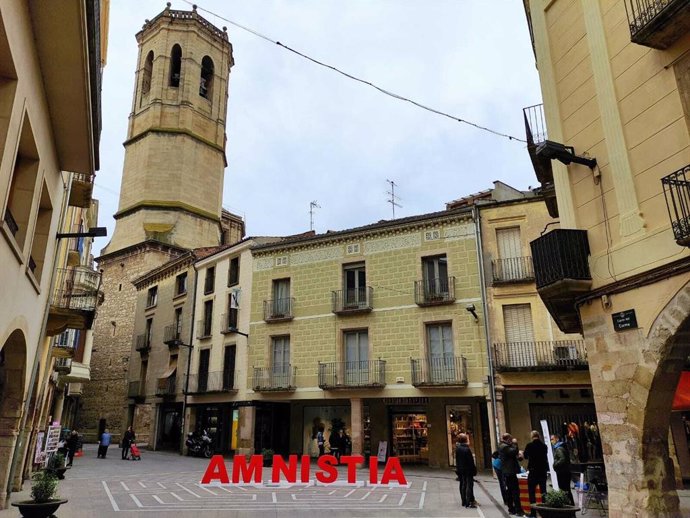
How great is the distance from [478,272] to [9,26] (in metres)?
17.1

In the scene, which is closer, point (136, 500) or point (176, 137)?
point (136, 500)

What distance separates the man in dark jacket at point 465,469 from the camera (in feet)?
36.6

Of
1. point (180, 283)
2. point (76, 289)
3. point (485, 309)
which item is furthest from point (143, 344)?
point (485, 309)

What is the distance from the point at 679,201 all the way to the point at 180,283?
91.0 ft

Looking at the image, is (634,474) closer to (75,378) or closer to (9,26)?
(9,26)

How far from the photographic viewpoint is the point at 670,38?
7477 mm

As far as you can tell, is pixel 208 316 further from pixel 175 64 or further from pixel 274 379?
pixel 175 64

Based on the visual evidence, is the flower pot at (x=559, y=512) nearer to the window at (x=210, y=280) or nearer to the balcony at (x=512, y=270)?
the balcony at (x=512, y=270)

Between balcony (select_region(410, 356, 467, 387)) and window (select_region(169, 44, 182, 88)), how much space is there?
31.9 m

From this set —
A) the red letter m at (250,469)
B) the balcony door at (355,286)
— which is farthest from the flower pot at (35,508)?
the balcony door at (355,286)

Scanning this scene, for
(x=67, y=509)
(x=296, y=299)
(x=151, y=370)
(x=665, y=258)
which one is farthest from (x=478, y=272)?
(x=151, y=370)

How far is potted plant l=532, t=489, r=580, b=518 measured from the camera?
7.32 meters

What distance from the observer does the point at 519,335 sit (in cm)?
1888

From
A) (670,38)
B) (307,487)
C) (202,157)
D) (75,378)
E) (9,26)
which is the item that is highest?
(202,157)
